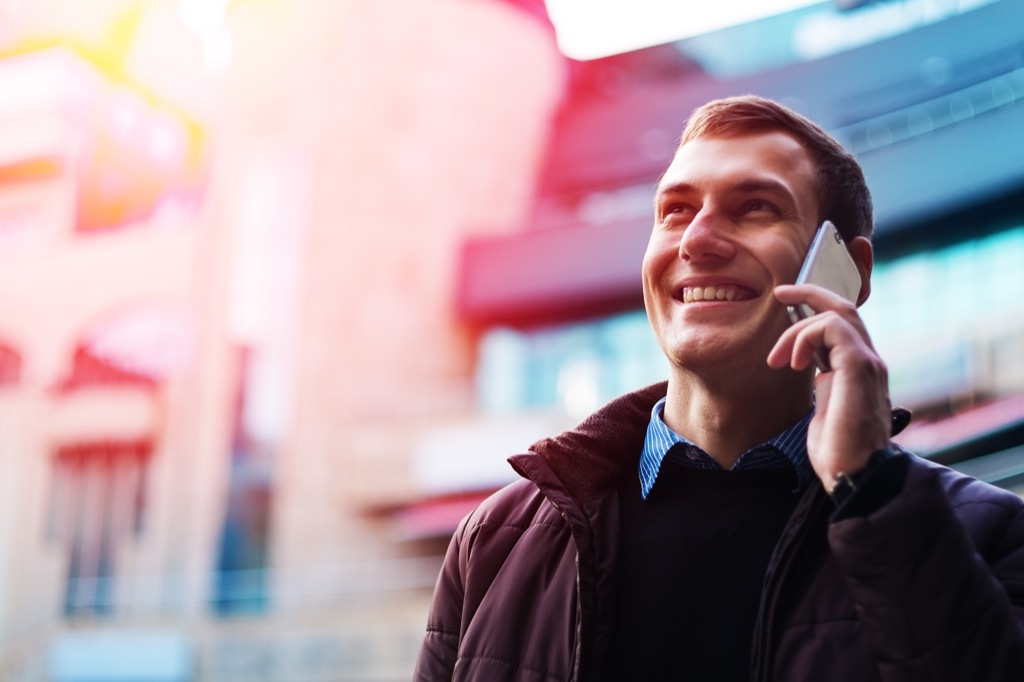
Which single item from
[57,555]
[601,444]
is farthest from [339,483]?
[601,444]

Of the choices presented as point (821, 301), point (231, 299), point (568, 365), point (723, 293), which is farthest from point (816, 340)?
point (231, 299)

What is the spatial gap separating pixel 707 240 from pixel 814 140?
22cm

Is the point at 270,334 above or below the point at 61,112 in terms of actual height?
below

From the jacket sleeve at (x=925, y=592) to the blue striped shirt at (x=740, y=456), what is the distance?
0.61 feet

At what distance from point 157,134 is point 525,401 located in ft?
13.0

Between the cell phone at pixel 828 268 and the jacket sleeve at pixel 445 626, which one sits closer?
the cell phone at pixel 828 268

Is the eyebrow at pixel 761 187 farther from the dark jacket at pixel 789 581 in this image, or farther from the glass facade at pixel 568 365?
the glass facade at pixel 568 365

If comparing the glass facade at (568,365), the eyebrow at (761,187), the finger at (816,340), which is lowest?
the finger at (816,340)

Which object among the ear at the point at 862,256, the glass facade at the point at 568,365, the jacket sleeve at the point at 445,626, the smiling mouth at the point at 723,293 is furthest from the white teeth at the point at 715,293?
the glass facade at the point at 568,365

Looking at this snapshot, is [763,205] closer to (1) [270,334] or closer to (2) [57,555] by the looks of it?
(1) [270,334]

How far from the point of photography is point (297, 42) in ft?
28.9

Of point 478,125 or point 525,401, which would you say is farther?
point 478,125

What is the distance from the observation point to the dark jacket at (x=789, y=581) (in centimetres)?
88

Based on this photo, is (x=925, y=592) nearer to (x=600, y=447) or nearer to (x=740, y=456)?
(x=740, y=456)
